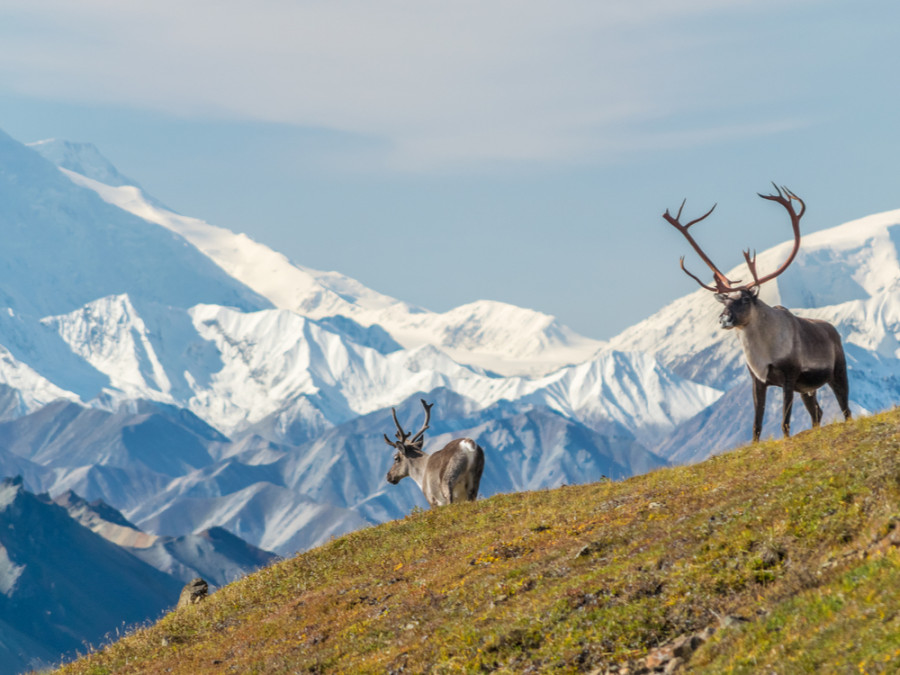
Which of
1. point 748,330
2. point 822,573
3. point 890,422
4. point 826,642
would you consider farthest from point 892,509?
point 748,330

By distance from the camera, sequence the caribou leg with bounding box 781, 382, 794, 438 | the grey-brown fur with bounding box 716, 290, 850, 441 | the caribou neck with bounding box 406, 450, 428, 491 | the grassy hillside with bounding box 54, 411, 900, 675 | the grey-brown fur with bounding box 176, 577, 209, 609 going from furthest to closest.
→ the caribou neck with bounding box 406, 450, 428, 491
the grey-brown fur with bounding box 176, 577, 209, 609
the grey-brown fur with bounding box 716, 290, 850, 441
the caribou leg with bounding box 781, 382, 794, 438
the grassy hillside with bounding box 54, 411, 900, 675

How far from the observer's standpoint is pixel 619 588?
692 inches

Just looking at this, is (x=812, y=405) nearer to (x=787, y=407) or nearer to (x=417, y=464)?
(x=787, y=407)

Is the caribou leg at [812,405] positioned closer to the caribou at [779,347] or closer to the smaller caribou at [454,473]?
the caribou at [779,347]

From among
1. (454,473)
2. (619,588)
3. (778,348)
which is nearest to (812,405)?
(778,348)

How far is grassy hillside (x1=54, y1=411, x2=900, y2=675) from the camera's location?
14.6 metres

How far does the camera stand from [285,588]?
27.2 meters

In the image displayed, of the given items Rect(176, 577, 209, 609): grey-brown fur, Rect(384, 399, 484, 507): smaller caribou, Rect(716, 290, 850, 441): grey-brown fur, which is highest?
Rect(716, 290, 850, 441): grey-brown fur

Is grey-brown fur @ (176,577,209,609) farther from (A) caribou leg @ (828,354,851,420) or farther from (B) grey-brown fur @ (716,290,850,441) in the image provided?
(A) caribou leg @ (828,354,851,420)

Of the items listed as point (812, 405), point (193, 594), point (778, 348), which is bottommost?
point (193, 594)

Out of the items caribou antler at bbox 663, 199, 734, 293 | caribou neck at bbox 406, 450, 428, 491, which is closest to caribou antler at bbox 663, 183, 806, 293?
Result: caribou antler at bbox 663, 199, 734, 293

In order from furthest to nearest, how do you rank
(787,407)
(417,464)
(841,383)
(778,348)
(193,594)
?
(417,464) < (193,594) < (841,383) < (778,348) < (787,407)

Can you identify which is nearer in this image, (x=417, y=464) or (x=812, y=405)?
(x=812, y=405)

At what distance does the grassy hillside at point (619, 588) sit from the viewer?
14.6 meters
